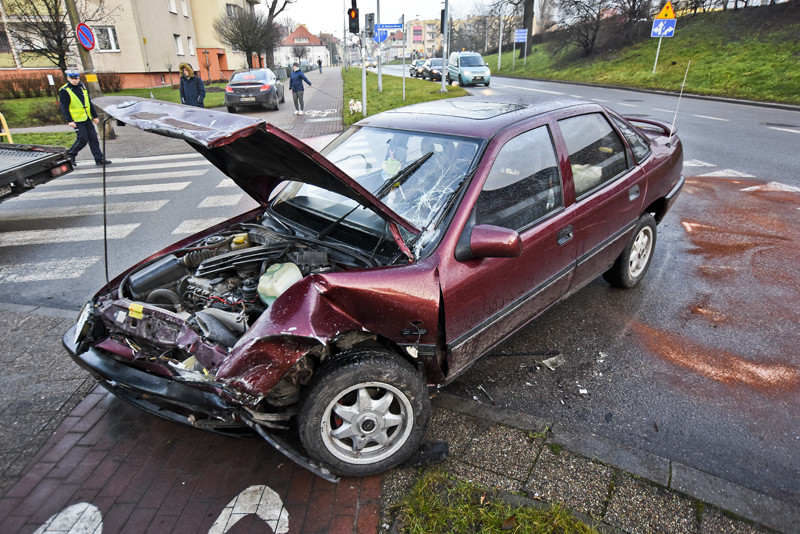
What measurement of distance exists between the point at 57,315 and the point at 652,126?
21.6ft

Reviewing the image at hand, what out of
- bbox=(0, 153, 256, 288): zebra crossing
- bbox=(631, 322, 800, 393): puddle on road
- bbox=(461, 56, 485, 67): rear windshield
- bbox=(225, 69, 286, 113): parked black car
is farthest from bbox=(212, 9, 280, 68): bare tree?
bbox=(631, 322, 800, 393): puddle on road

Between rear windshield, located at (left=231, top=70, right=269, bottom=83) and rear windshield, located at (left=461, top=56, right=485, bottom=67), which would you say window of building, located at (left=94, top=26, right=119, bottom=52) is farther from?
rear windshield, located at (left=461, top=56, right=485, bottom=67)

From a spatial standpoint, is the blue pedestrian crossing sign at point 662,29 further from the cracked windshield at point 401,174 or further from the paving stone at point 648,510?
the paving stone at point 648,510

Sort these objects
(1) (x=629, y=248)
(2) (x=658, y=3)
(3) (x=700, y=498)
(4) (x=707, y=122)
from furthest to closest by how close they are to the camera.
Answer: (2) (x=658, y=3)
(4) (x=707, y=122)
(1) (x=629, y=248)
(3) (x=700, y=498)

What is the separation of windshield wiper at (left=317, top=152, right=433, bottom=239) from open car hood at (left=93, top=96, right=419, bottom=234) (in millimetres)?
395

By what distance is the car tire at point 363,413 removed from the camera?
7.83 ft

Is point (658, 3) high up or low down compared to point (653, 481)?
up

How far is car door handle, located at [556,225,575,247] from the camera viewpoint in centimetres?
318

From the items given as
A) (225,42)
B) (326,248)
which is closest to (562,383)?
(326,248)

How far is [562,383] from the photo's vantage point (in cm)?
333

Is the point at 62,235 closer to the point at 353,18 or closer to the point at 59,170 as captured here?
the point at 59,170

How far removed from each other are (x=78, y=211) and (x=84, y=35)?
22.2 feet

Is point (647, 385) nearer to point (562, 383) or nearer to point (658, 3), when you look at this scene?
point (562, 383)

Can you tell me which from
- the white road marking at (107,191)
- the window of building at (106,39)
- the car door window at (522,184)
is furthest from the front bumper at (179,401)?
the window of building at (106,39)
